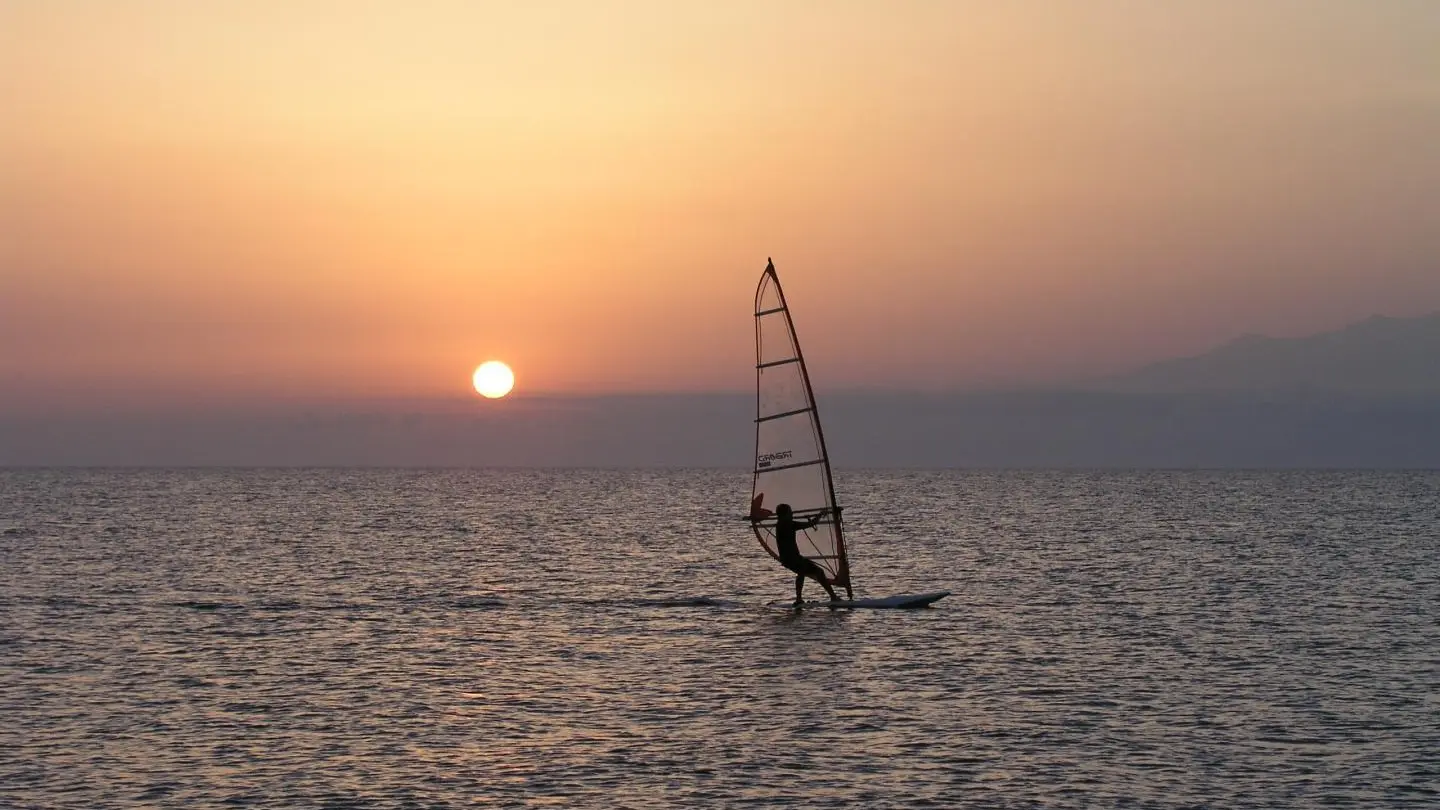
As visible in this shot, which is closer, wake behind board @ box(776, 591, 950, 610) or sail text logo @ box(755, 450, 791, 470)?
sail text logo @ box(755, 450, 791, 470)

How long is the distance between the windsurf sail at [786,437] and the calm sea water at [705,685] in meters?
3.74

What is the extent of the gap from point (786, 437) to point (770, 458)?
36.1 inches

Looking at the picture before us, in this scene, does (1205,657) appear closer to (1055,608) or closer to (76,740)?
(1055,608)

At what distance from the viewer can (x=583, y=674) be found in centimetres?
3884

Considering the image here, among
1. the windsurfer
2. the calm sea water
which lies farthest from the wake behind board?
the windsurfer

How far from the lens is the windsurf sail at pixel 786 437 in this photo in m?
51.1

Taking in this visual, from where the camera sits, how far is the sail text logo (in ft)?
168

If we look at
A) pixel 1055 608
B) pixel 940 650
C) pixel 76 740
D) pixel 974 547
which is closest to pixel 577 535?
pixel 974 547

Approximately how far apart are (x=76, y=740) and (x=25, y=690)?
6.73 m

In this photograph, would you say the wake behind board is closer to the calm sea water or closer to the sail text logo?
the calm sea water

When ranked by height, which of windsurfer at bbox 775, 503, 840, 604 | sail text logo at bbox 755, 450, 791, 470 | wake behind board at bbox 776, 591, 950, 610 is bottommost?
wake behind board at bbox 776, 591, 950, 610

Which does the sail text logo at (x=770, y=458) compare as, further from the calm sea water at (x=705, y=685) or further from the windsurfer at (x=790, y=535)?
the calm sea water at (x=705, y=685)

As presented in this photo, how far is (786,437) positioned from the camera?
51.2m

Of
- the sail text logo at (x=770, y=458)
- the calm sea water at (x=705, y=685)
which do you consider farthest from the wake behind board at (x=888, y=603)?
the sail text logo at (x=770, y=458)
